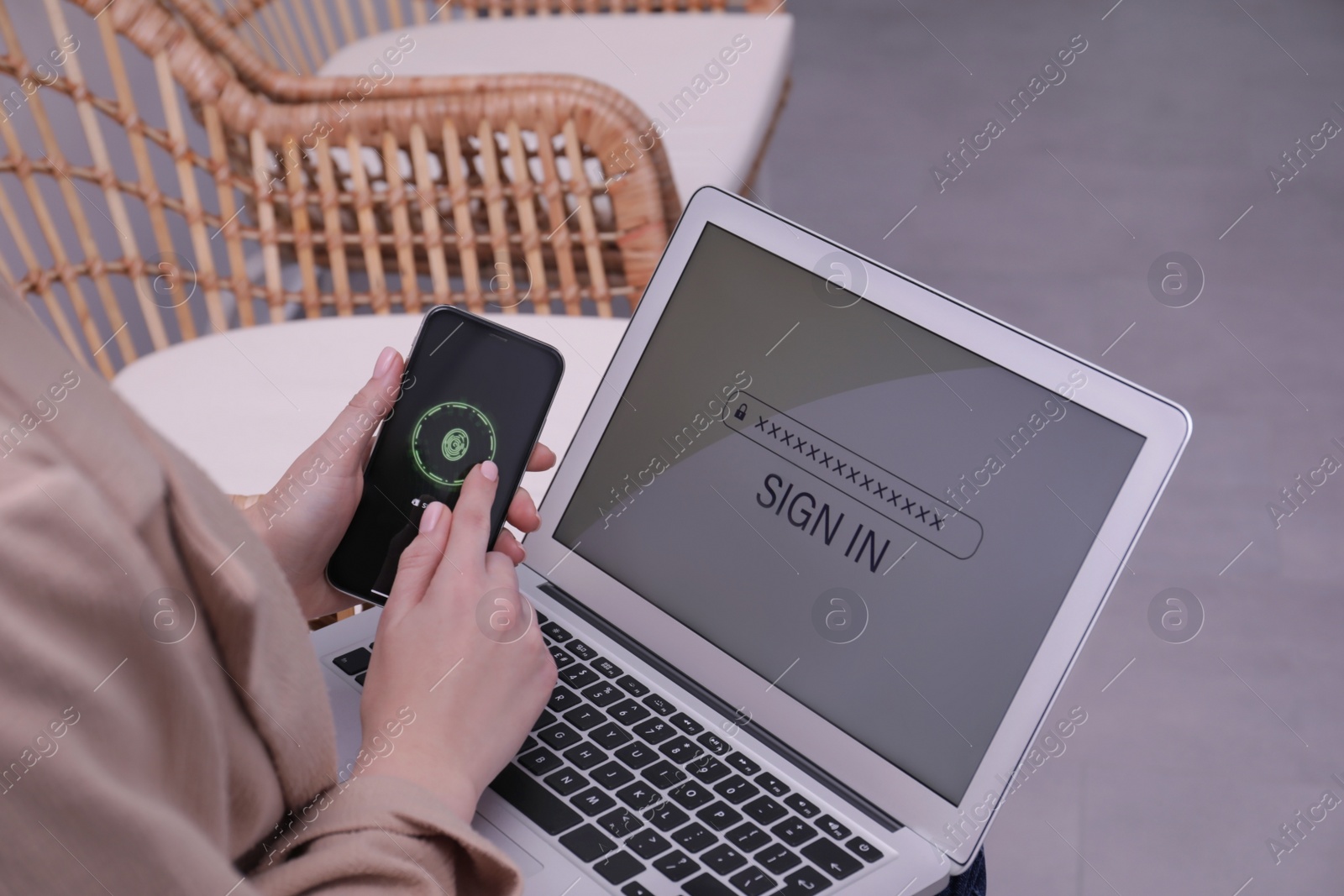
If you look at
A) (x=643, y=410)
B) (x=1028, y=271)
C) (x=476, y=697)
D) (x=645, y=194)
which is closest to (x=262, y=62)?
(x=645, y=194)

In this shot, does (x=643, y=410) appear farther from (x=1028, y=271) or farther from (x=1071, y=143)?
(x=1071, y=143)

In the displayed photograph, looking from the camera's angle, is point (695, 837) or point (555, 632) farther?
point (555, 632)

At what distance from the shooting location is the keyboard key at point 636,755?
0.52 meters

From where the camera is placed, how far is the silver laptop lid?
486 mm

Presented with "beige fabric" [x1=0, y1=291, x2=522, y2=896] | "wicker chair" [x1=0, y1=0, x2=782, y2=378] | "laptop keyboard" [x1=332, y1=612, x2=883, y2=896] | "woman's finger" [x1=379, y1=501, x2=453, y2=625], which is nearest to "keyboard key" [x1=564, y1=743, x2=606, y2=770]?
"laptop keyboard" [x1=332, y1=612, x2=883, y2=896]

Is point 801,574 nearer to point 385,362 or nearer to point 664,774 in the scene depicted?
point 664,774

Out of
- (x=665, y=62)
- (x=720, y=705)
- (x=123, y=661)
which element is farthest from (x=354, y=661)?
(x=665, y=62)

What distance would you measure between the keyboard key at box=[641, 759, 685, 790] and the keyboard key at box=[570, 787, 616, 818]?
2 centimetres

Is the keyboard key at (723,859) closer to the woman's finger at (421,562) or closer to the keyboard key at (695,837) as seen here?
the keyboard key at (695,837)

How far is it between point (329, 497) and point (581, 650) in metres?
0.16

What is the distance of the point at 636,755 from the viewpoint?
20.6 inches

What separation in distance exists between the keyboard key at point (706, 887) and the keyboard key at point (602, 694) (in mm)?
115

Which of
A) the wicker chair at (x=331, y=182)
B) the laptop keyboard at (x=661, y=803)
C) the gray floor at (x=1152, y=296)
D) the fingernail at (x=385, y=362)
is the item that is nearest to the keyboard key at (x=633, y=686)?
the laptop keyboard at (x=661, y=803)

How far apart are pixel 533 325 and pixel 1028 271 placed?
46.8 inches
